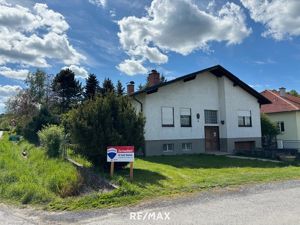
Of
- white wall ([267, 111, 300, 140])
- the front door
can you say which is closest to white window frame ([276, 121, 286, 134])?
white wall ([267, 111, 300, 140])

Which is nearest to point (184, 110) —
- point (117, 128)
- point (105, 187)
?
point (117, 128)

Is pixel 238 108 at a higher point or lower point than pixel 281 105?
lower

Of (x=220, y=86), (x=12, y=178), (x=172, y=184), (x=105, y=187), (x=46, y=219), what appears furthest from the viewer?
(x=220, y=86)

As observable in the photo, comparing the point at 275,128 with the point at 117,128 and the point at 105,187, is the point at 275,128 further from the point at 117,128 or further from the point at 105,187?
the point at 105,187

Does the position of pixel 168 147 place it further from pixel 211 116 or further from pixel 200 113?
pixel 211 116

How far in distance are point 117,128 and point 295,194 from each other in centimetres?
649

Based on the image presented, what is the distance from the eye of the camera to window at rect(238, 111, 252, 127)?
2398cm

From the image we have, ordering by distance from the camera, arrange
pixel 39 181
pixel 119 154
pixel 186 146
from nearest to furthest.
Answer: pixel 39 181 → pixel 119 154 → pixel 186 146

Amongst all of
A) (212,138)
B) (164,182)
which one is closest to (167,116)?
(212,138)

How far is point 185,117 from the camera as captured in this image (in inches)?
842

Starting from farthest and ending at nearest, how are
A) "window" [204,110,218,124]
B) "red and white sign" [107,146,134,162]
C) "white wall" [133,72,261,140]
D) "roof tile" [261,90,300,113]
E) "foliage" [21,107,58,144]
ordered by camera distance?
"roof tile" [261,90,300,113] → "foliage" [21,107,58,144] → "window" [204,110,218,124] → "white wall" [133,72,261,140] → "red and white sign" [107,146,134,162]

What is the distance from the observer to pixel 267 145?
28453 millimetres

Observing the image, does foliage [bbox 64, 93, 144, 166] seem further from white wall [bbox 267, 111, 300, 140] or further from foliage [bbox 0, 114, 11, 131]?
foliage [bbox 0, 114, 11, 131]

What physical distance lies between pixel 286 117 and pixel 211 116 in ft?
37.9
